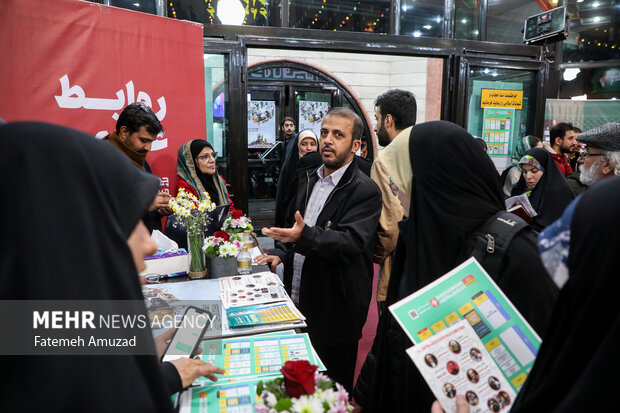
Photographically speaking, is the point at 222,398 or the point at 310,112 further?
the point at 310,112

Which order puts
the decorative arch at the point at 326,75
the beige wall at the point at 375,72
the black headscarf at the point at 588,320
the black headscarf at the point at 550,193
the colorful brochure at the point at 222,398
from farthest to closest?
the beige wall at the point at 375,72, the decorative arch at the point at 326,75, the black headscarf at the point at 550,193, the colorful brochure at the point at 222,398, the black headscarf at the point at 588,320

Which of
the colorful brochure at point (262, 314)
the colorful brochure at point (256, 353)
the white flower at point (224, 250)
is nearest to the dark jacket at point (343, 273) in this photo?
the white flower at point (224, 250)

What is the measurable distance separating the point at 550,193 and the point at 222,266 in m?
2.65

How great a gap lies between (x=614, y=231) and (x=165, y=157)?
3.60 meters

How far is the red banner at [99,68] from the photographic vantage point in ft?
9.34

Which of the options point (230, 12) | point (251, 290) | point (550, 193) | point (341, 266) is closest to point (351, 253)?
point (341, 266)

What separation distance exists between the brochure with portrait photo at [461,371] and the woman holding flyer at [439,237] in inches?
9.1

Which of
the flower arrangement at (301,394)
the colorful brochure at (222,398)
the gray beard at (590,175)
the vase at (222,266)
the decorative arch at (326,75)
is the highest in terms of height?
the decorative arch at (326,75)

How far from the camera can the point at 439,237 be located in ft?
4.52

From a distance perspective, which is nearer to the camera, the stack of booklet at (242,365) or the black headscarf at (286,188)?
the stack of booklet at (242,365)

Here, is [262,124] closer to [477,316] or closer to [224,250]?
[224,250]

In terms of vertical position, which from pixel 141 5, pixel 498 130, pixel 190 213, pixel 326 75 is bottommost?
pixel 190 213

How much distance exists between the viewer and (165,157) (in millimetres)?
3705

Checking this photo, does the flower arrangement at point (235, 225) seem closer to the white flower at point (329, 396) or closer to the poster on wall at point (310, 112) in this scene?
the white flower at point (329, 396)
